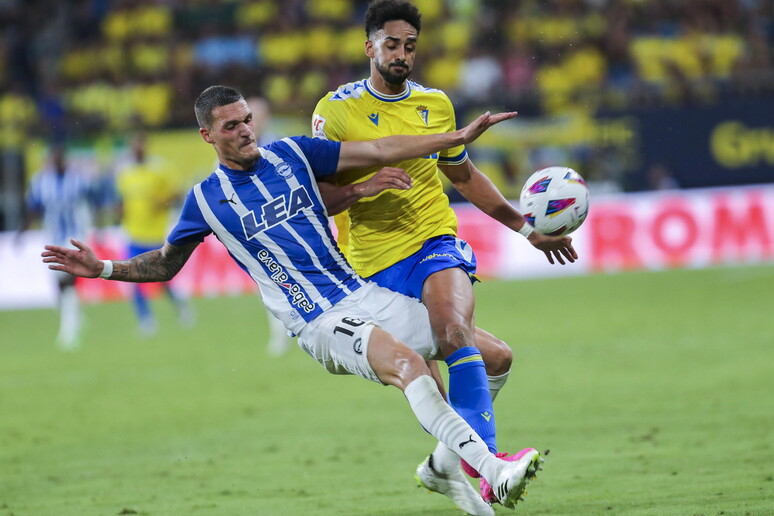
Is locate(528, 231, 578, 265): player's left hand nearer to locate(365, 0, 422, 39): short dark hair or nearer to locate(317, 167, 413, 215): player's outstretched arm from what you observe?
locate(317, 167, 413, 215): player's outstretched arm

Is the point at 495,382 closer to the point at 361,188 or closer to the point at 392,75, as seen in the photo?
the point at 361,188

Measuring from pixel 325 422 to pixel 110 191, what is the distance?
12.2 meters

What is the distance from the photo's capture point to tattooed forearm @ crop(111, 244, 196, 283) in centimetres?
580

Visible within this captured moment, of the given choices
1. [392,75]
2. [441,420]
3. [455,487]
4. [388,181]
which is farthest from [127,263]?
[455,487]

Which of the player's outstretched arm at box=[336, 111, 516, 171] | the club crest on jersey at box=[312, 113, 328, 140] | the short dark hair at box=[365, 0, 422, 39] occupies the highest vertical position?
the short dark hair at box=[365, 0, 422, 39]

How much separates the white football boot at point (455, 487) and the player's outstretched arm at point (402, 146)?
1654 millimetres

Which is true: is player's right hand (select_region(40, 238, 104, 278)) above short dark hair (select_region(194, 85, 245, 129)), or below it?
below

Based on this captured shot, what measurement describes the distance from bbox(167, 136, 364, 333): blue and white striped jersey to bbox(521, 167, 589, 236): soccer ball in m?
1.00

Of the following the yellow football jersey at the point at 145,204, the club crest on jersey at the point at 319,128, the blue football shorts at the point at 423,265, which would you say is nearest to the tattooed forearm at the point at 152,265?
the club crest on jersey at the point at 319,128

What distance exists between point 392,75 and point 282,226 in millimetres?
1070

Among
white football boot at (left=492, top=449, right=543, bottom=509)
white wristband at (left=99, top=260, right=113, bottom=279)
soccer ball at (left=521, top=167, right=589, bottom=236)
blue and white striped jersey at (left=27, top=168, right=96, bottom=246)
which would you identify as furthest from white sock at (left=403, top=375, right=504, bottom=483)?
blue and white striped jersey at (left=27, top=168, right=96, bottom=246)

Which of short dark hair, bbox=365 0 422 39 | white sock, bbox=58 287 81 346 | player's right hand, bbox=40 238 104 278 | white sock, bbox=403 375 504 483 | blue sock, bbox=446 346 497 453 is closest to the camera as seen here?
white sock, bbox=403 375 504 483

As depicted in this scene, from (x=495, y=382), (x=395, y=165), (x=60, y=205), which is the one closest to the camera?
(x=395, y=165)

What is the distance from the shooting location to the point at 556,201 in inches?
230
